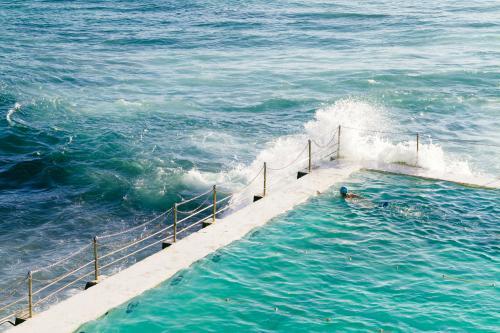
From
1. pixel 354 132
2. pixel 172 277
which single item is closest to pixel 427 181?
pixel 354 132

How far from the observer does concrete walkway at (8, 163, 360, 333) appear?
13.1 m

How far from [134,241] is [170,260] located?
4082 millimetres

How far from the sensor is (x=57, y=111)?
32406 mm

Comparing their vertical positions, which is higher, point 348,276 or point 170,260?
point 170,260

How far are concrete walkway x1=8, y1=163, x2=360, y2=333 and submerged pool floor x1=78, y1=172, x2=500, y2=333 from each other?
26 cm

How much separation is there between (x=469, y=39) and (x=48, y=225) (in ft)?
123

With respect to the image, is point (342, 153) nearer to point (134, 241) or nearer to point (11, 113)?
point (134, 241)

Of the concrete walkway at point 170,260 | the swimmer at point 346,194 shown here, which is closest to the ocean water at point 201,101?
the concrete walkway at point 170,260

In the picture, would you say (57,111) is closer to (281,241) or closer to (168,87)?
(168,87)

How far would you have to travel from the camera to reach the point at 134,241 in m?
19.3

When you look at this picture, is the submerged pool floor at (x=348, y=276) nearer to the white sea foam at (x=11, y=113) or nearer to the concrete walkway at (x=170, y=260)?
the concrete walkway at (x=170, y=260)

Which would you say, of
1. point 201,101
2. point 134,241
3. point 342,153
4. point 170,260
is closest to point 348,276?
point 170,260

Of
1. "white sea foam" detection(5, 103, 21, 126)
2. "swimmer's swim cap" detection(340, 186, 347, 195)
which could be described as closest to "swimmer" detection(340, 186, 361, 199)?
"swimmer's swim cap" detection(340, 186, 347, 195)

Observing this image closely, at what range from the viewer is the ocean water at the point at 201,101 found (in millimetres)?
22641
